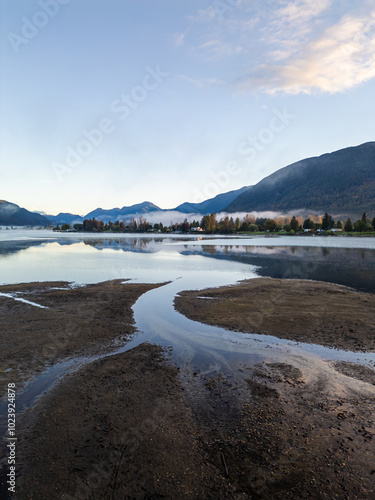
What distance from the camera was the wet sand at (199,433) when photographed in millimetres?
5883

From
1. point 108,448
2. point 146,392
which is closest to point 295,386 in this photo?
point 146,392

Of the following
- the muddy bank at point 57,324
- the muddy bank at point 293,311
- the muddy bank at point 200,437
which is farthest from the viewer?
the muddy bank at point 293,311

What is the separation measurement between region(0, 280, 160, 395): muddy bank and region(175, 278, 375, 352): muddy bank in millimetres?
5149

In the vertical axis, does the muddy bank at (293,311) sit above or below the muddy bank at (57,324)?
below

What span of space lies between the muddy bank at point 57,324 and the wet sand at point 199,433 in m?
0.49

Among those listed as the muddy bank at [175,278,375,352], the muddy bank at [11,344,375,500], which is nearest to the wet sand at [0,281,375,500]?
the muddy bank at [11,344,375,500]

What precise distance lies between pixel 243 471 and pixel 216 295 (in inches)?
717

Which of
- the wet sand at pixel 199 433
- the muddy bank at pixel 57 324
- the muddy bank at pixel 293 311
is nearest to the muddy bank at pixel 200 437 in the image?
the wet sand at pixel 199 433

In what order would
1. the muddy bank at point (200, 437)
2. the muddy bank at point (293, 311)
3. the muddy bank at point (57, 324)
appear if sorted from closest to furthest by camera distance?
the muddy bank at point (200, 437) < the muddy bank at point (57, 324) < the muddy bank at point (293, 311)

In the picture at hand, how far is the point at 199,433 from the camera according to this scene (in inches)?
291

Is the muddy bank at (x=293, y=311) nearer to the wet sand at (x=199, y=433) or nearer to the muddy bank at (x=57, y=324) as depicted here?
the wet sand at (x=199, y=433)

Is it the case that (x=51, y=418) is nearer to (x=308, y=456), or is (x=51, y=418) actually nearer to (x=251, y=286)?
(x=308, y=456)

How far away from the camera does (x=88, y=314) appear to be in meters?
18.6

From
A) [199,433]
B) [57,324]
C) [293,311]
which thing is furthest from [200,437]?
[293,311]
